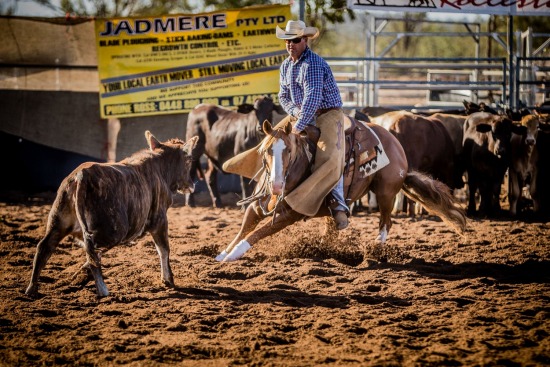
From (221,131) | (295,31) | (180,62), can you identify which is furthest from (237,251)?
(180,62)

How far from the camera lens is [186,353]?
4.50 meters

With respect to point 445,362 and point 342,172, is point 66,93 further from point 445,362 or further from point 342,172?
point 445,362

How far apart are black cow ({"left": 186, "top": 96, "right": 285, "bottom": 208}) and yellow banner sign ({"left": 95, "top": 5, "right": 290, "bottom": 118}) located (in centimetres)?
76

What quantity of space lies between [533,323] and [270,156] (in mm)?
2639

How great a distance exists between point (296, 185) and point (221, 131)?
4891mm

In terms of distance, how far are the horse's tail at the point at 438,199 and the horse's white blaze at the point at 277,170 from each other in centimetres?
220

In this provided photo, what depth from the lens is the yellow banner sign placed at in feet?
40.7

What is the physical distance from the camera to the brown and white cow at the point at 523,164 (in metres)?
10.6

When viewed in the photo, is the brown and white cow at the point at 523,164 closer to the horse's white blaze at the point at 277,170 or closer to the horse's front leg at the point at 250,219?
the horse's front leg at the point at 250,219

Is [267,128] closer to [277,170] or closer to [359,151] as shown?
[277,170]

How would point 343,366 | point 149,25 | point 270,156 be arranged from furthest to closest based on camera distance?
point 149,25 → point 270,156 → point 343,366

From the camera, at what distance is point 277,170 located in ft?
21.0

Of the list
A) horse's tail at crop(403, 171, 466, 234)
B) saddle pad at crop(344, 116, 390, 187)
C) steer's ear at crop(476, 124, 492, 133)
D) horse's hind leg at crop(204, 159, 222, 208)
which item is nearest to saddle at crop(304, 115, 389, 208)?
saddle pad at crop(344, 116, 390, 187)

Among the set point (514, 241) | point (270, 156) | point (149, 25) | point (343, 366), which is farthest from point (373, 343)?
point (149, 25)
